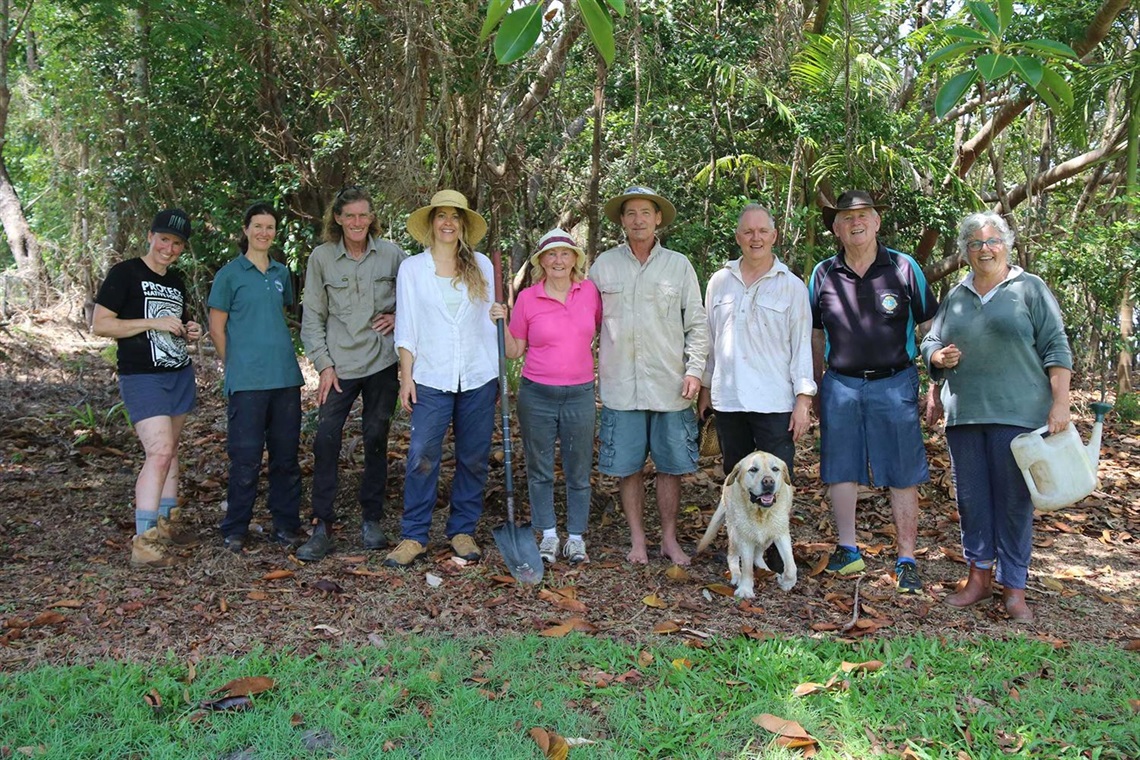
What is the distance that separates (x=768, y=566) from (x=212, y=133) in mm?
8012

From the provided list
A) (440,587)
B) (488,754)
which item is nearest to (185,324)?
(440,587)

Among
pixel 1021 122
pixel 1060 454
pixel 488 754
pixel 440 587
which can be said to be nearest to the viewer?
pixel 488 754

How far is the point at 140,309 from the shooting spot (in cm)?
531

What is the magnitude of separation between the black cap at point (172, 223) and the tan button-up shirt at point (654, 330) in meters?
2.48

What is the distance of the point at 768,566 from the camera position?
→ 557 cm

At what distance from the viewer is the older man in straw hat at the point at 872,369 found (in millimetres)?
5133

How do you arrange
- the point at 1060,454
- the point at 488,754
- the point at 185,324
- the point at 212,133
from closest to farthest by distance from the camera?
the point at 488,754, the point at 1060,454, the point at 185,324, the point at 212,133

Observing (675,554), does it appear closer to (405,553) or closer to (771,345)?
(771,345)

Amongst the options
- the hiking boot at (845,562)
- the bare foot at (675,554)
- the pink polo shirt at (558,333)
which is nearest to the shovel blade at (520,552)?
the bare foot at (675,554)

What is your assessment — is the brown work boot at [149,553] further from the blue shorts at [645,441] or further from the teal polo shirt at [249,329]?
the blue shorts at [645,441]

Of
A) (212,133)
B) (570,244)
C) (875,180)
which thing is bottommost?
(570,244)

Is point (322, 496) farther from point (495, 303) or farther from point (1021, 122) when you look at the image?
point (1021, 122)

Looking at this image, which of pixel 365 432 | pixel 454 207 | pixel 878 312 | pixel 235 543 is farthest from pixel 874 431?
pixel 235 543

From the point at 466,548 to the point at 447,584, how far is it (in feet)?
1.31
